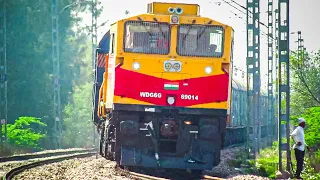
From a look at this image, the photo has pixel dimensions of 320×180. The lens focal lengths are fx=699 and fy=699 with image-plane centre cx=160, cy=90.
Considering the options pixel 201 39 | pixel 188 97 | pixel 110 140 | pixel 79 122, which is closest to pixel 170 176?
pixel 110 140

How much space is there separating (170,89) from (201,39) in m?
1.40

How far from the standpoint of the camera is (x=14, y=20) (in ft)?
145

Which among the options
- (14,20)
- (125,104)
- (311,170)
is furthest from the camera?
(14,20)

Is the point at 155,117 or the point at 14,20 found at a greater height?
the point at 14,20

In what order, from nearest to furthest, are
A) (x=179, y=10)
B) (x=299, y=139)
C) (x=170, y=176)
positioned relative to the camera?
1. (x=299, y=139)
2. (x=179, y=10)
3. (x=170, y=176)

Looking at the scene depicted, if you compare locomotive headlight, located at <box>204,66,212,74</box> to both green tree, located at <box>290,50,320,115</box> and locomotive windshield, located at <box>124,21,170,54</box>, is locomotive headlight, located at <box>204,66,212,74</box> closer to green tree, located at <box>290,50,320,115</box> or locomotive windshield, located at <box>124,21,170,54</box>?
locomotive windshield, located at <box>124,21,170,54</box>

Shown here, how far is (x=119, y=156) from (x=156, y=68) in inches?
89.0

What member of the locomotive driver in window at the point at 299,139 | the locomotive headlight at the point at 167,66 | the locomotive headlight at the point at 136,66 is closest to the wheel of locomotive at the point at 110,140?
the locomotive headlight at the point at 136,66

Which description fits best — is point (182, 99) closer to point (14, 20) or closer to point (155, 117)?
point (155, 117)

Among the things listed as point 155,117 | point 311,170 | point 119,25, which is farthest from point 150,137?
point 311,170

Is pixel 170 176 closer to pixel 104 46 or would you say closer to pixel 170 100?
pixel 170 100

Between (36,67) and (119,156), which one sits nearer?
(119,156)

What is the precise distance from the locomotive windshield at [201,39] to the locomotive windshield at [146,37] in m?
0.37

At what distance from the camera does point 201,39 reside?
639 inches
